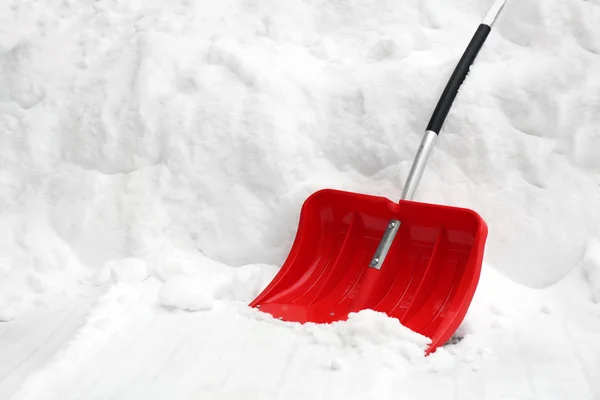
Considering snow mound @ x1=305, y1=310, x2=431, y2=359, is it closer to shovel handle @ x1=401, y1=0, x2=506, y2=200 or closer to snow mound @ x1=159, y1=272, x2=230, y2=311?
snow mound @ x1=159, y1=272, x2=230, y2=311

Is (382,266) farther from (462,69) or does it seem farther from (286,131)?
(462,69)

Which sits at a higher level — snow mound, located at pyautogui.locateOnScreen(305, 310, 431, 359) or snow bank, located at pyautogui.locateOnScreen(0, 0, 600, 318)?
snow bank, located at pyautogui.locateOnScreen(0, 0, 600, 318)

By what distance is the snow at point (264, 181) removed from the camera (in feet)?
5.02

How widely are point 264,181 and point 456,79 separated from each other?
69cm

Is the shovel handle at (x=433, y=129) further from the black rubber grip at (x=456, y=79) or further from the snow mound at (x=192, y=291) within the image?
the snow mound at (x=192, y=291)

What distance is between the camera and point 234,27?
2438 mm

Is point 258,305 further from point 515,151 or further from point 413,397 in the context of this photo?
point 515,151

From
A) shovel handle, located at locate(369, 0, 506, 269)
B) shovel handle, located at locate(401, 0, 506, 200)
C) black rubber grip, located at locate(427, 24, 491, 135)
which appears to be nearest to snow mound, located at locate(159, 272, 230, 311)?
shovel handle, located at locate(369, 0, 506, 269)

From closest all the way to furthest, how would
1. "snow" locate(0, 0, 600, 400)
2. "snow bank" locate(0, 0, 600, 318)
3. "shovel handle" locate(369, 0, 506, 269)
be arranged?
"snow" locate(0, 0, 600, 400) < "shovel handle" locate(369, 0, 506, 269) < "snow bank" locate(0, 0, 600, 318)

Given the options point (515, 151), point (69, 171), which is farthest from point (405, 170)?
point (69, 171)

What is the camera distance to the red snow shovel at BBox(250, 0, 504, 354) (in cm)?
173

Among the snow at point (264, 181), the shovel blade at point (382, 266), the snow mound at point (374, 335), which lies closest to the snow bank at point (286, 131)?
the snow at point (264, 181)

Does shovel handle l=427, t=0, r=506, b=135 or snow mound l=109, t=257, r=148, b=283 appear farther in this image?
shovel handle l=427, t=0, r=506, b=135

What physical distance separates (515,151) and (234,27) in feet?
A: 3.70
